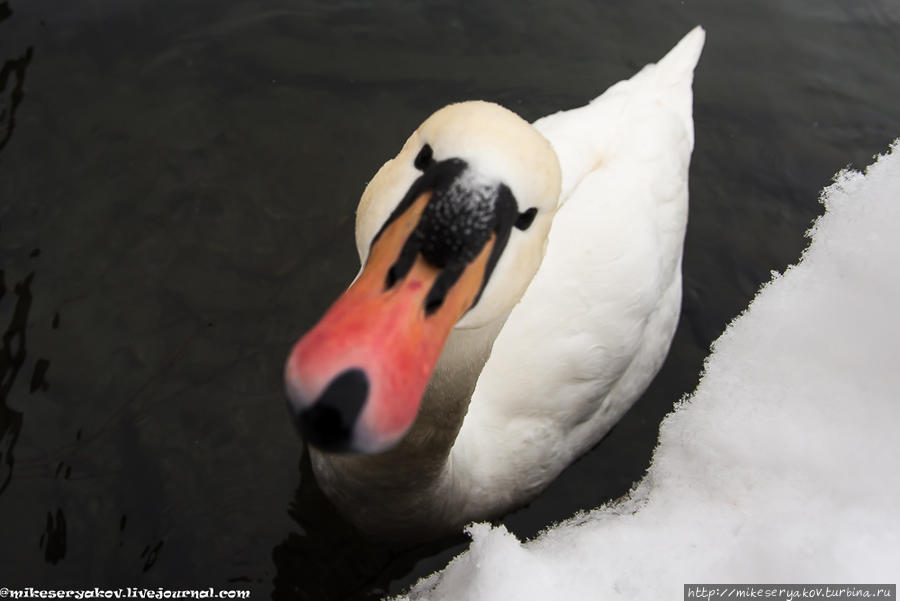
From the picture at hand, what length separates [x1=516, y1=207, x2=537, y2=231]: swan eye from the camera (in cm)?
232

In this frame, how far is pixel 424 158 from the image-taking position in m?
2.30

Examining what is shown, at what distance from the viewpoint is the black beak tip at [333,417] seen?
171 centimetres

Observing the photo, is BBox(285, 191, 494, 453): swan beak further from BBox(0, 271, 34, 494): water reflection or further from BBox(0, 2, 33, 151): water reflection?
BBox(0, 2, 33, 151): water reflection

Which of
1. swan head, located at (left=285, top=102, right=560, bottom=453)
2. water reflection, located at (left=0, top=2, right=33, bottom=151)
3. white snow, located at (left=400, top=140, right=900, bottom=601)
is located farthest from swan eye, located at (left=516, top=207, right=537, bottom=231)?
water reflection, located at (left=0, top=2, right=33, bottom=151)

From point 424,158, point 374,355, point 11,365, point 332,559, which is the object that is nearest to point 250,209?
point 11,365

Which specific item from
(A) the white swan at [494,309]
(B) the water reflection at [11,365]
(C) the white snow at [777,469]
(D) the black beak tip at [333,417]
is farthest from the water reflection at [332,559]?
(D) the black beak tip at [333,417]

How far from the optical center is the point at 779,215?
5641 millimetres

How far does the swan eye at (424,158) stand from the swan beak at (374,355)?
24 centimetres

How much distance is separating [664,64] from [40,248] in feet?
12.6

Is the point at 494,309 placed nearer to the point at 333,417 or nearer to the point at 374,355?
the point at 374,355

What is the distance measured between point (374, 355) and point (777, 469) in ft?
6.72

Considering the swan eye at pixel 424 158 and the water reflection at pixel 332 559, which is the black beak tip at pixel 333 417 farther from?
the water reflection at pixel 332 559

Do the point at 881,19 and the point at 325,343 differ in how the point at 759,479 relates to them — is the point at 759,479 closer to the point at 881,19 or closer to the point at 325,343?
the point at 325,343

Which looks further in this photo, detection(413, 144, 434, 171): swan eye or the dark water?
the dark water
